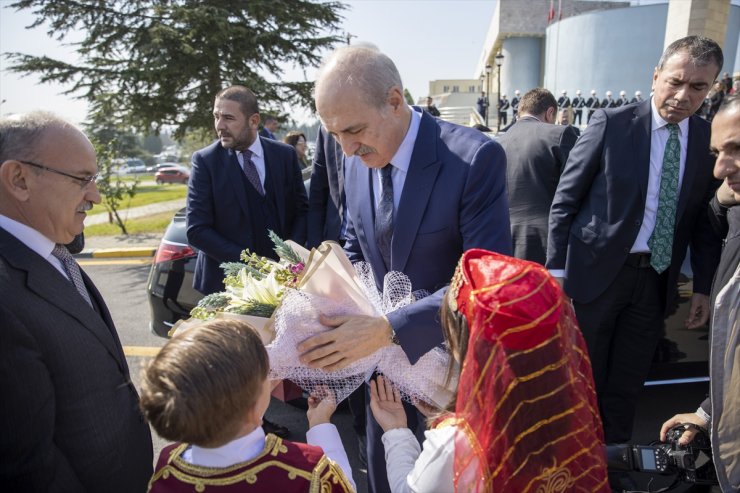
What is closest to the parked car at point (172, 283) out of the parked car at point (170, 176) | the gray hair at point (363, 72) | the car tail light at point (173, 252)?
the car tail light at point (173, 252)

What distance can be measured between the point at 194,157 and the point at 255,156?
42cm

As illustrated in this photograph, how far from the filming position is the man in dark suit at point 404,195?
1587mm

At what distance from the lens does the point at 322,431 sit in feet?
5.25

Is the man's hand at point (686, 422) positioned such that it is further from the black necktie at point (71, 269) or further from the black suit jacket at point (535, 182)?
the black necktie at point (71, 269)

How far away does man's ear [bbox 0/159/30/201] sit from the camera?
4.50ft

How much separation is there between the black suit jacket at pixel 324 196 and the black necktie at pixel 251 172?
411 millimetres

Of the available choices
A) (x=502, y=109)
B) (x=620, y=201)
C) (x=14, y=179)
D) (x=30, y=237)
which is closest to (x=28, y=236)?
(x=30, y=237)

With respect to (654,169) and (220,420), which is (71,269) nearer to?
(220,420)

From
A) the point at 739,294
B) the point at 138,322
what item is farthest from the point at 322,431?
the point at 138,322

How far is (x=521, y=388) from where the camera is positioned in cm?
112

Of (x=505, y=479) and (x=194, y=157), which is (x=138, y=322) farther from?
(x=505, y=479)

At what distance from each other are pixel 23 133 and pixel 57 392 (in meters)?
0.77

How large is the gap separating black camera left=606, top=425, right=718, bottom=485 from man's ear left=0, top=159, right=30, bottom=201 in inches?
93.5

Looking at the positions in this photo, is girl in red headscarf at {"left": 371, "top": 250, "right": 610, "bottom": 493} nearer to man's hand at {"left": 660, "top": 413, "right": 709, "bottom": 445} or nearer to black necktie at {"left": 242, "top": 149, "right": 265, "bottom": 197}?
man's hand at {"left": 660, "top": 413, "right": 709, "bottom": 445}
